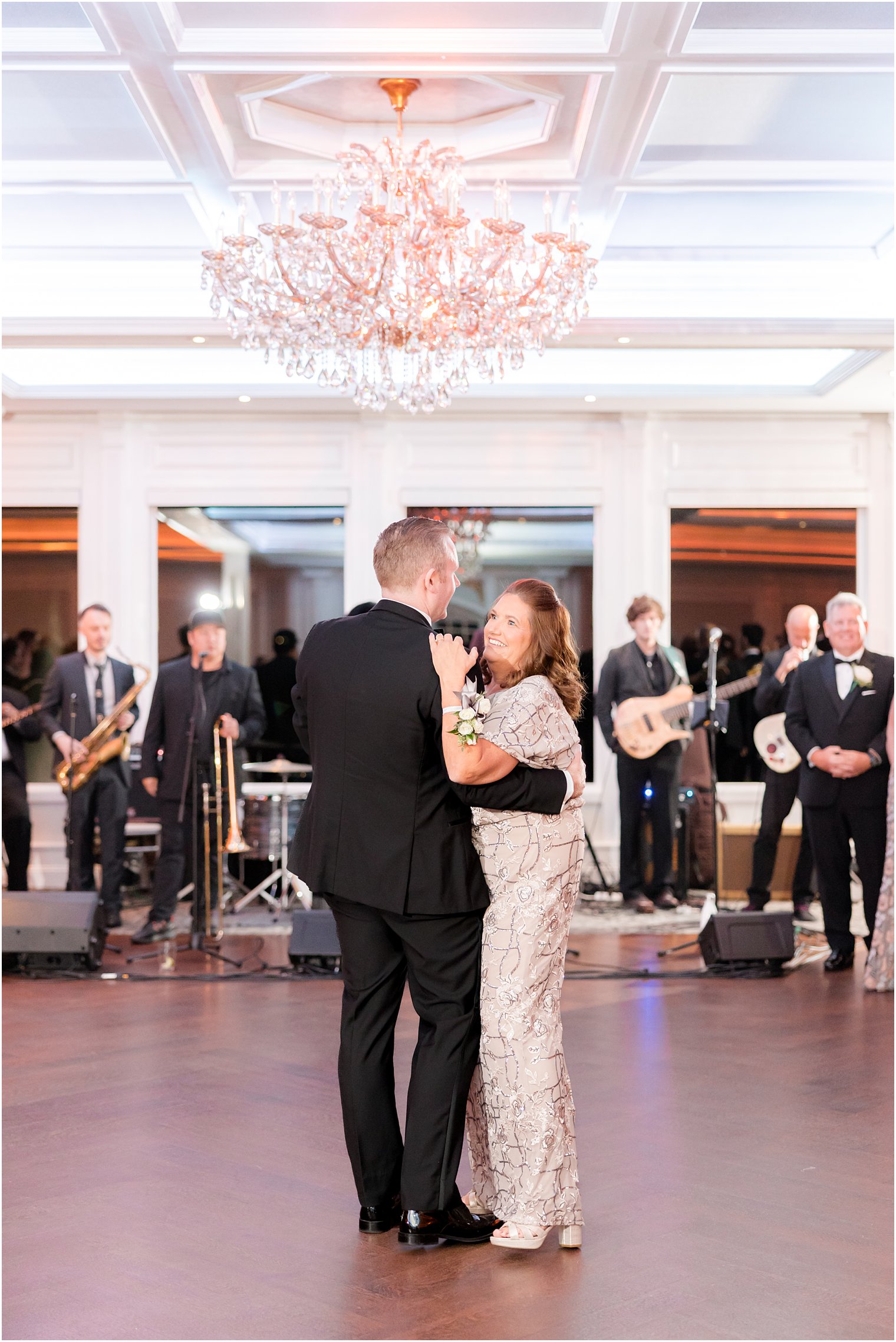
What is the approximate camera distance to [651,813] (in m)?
8.30

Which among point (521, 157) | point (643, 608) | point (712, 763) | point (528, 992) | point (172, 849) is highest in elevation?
point (521, 157)

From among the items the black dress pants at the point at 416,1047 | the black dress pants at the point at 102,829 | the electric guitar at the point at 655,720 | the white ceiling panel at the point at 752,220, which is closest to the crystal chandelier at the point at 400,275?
the white ceiling panel at the point at 752,220

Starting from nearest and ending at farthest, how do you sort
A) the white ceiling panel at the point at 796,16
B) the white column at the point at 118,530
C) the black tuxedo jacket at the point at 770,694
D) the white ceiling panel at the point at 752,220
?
the white ceiling panel at the point at 796,16 → the white ceiling panel at the point at 752,220 → the black tuxedo jacket at the point at 770,694 → the white column at the point at 118,530

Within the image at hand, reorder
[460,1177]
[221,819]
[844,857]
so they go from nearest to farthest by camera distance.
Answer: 1. [460,1177]
2. [844,857]
3. [221,819]

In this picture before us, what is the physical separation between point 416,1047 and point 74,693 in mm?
5055

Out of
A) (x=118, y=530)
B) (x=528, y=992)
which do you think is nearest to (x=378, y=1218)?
(x=528, y=992)

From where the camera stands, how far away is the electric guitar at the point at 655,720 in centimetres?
827

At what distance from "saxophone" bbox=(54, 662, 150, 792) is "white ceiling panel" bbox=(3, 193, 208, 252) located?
2531 millimetres

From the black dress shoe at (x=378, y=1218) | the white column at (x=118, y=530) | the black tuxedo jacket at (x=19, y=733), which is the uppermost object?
the white column at (x=118, y=530)

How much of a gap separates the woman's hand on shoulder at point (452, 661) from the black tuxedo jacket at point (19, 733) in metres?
5.67

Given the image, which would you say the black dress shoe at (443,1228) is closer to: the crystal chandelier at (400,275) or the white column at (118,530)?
the crystal chandelier at (400,275)

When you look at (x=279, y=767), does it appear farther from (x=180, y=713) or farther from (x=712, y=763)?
(x=712, y=763)

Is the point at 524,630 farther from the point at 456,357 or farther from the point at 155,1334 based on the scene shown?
the point at 456,357

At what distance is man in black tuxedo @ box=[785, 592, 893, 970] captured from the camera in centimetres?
629
